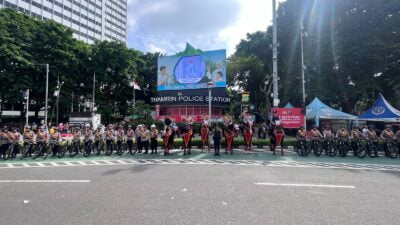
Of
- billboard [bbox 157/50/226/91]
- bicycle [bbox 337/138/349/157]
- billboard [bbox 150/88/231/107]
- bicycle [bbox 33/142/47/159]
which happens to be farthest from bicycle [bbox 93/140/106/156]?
billboard [bbox 150/88/231/107]

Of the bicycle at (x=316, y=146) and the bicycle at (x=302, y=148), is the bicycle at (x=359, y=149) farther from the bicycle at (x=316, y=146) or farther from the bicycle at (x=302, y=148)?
the bicycle at (x=302, y=148)

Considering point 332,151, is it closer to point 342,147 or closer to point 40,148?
point 342,147

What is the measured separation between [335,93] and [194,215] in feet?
93.6

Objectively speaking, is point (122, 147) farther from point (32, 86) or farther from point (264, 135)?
point (32, 86)

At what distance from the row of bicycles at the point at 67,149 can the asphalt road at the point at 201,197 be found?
498 centimetres

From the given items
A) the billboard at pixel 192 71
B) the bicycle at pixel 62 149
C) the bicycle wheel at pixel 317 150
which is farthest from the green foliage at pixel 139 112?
the bicycle wheel at pixel 317 150

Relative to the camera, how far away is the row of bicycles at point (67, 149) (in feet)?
49.0

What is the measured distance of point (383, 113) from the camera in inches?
846

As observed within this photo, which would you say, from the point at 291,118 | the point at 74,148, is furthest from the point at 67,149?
the point at 291,118

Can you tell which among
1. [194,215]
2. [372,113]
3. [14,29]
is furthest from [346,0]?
[14,29]

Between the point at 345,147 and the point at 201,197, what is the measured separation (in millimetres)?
11620

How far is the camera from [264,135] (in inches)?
854

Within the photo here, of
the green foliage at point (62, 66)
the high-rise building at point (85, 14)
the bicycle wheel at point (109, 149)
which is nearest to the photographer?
the bicycle wheel at point (109, 149)

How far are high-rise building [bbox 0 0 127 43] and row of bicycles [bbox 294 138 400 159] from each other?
64.1 meters
